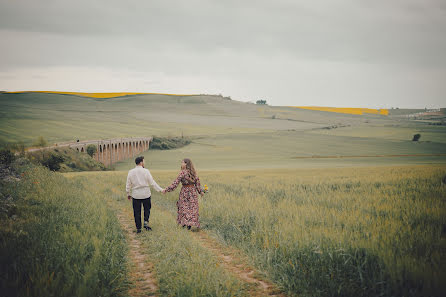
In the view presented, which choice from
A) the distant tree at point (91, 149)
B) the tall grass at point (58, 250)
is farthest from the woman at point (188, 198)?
the distant tree at point (91, 149)

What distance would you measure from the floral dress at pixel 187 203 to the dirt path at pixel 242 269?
1088 millimetres

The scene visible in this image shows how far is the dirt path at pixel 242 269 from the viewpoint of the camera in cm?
510

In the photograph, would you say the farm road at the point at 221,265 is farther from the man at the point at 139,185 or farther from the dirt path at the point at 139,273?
the man at the point at 139,185

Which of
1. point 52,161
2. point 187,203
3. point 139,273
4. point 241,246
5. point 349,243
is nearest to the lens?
point 349,243

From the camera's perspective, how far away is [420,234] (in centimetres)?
552

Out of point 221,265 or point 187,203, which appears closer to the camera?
point 221,265

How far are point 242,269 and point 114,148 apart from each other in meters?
61.1

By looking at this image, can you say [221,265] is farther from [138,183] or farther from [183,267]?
[138,183]

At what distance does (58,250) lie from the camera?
17.7 ft

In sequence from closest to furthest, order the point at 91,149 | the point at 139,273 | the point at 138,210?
the point at 139,273, the point at 138,210, the point at 91,149

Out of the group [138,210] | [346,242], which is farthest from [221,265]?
[138,210]

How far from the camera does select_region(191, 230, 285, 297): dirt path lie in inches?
201

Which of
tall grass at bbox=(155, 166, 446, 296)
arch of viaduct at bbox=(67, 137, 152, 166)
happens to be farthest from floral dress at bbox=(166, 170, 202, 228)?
arch of viaduct at bbox=(67, 137, 152, 166)

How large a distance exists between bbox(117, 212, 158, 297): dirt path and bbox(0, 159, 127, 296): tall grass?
197mm
